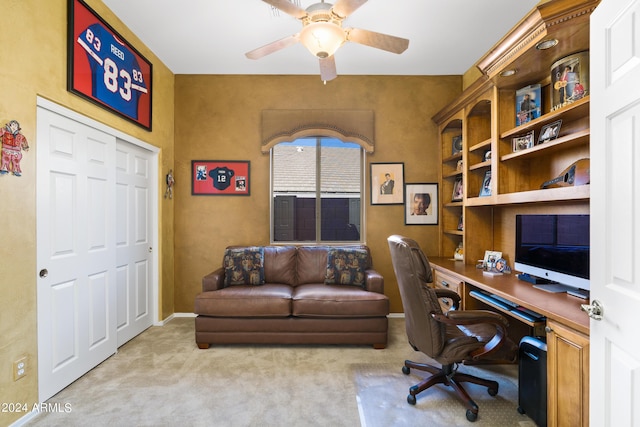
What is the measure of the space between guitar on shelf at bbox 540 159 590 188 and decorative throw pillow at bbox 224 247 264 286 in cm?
282

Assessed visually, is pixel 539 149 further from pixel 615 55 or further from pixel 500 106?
pixel 615 55

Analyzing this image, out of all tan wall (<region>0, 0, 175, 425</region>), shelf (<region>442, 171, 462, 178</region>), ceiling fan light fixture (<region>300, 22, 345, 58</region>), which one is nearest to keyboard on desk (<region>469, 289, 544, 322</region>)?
shelf (<region>442, 171, 462, 178</region>)

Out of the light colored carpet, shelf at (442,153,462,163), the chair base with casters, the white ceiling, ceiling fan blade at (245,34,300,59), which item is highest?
the white ceiling

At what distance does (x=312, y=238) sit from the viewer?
13.3 feet

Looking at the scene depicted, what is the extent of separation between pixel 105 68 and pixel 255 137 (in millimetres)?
1642

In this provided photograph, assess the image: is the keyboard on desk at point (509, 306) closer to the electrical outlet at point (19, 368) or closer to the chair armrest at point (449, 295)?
the chair armrest at point (449, 295)

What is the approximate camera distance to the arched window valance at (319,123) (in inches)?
151

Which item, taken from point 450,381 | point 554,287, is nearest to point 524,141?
point 554,287

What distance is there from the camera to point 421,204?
12.7ft

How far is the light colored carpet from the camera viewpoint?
1941 millimetres

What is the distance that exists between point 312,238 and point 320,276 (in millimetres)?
618

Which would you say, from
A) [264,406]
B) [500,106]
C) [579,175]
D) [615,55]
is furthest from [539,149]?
[264,406]

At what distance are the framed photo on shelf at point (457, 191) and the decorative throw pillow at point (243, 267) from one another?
2.36 meters

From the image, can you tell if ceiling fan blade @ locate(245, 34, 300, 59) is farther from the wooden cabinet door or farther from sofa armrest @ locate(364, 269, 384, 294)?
the wooden cabinet door
